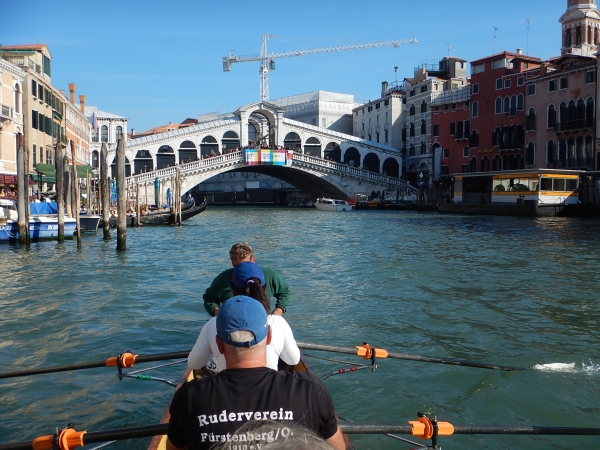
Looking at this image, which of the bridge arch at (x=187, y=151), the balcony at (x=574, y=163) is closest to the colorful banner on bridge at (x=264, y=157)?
the bridge arch at (x=187, y=151)

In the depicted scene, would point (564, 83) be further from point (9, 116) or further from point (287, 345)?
point (287, 345)

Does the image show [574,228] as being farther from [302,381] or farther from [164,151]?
[164,151]

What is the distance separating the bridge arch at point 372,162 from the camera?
167 ft

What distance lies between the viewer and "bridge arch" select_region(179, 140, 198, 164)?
48.0 m

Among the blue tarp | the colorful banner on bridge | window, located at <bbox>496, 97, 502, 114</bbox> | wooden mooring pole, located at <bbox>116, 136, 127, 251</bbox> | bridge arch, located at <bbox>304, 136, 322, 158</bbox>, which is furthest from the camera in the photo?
bridge arch, located at <bbox>304, 136, 322, 158</bbox>

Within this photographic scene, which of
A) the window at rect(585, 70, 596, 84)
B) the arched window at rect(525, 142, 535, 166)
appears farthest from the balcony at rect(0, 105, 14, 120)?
the arched window at rect(525, 142, 535, 166)

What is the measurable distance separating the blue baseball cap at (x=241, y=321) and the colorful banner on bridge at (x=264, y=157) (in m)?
41.1

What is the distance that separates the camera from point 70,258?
15430mm

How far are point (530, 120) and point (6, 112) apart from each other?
89.9 feet

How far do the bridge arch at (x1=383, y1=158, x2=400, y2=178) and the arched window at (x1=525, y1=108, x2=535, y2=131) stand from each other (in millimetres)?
15468

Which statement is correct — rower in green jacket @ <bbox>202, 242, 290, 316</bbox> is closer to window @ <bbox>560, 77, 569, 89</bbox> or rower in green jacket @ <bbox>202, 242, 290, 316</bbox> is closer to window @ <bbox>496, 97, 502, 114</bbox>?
window @ <bbox>560, 77, 569, 89</bbox>

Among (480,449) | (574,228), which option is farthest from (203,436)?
(574,228)

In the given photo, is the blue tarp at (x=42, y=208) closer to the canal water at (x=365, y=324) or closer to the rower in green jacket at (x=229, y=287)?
the canal water at (x=365, y=324)

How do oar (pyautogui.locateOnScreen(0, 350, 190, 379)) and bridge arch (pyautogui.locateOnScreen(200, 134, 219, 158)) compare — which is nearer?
oar (pyautogui.locateOnScreen(0, 350, 190, 379))
